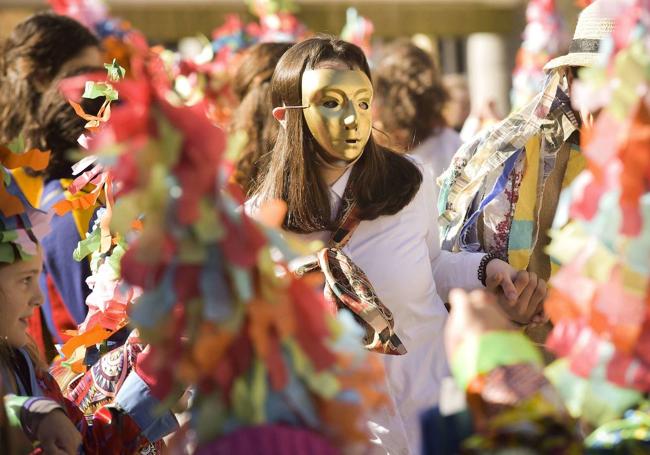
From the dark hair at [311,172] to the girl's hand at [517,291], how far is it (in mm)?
290

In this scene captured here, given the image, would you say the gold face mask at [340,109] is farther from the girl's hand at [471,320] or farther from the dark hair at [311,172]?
the girl's hand at [471,320]

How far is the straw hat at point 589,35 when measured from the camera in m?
2.87

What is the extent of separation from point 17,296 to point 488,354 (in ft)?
3.20

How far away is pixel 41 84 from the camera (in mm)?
3910

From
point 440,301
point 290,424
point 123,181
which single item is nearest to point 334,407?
point 290,424

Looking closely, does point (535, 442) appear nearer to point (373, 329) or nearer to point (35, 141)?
point (373, 329)

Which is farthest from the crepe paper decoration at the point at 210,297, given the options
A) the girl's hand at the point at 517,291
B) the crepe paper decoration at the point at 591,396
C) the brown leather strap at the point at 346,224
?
the girl's hand at the point at 517,291

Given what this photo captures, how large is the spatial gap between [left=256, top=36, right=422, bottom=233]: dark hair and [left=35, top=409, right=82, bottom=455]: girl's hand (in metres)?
0.82

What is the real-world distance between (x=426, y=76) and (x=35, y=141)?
1.99m

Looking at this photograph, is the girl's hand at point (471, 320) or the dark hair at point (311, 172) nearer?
the girl's hand at point (471, 320)

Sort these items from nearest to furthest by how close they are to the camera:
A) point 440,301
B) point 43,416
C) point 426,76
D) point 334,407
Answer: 1. point 334,407
2. point 43,416
3. point 440,301
4. point 426,76

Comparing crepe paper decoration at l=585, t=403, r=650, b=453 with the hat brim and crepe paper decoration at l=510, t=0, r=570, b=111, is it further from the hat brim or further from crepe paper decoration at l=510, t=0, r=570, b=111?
crepe paper decoration at l=510, t=0, r=570, b=111

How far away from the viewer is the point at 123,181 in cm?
174

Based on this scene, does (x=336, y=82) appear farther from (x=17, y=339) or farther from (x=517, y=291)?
(x=17, y=339)
